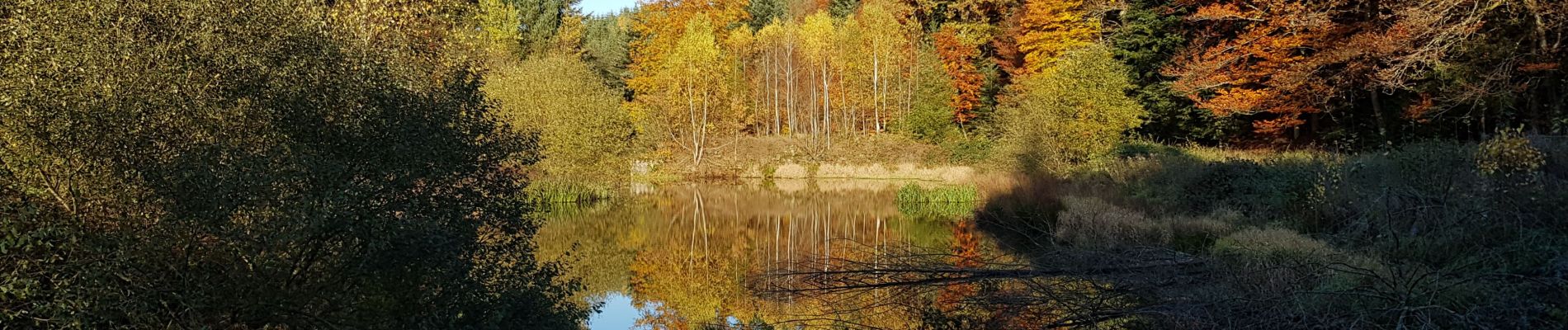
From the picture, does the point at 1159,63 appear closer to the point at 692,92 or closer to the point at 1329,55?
the point at 1329,55

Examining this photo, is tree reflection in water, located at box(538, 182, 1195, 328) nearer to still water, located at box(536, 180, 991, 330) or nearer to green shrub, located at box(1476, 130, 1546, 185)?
still water, located at box(536, 180, 991, 330)

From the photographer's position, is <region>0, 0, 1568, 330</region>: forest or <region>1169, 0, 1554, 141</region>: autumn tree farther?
<region>1169, 0, 1554, 141</region>: autumn tree

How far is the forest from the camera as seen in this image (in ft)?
17.9

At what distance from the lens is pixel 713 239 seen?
82.1 feet

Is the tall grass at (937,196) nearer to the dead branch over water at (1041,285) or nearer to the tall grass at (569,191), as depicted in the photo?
the tall grass at (569,191)

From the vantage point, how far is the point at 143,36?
909 centimetres

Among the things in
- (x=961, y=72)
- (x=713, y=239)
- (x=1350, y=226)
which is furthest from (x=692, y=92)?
(x=1350, y=226)

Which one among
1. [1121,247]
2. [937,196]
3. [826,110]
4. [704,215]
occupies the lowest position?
[704,215]

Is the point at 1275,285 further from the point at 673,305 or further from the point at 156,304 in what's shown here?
the point at 673,305

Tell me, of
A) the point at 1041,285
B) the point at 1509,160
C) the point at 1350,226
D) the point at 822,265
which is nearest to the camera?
the point at 1041,285

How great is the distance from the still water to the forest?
8.2 inches

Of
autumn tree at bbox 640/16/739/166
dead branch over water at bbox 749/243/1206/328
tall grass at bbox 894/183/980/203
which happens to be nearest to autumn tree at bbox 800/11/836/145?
autumn tree at bbox 640/16/739/166

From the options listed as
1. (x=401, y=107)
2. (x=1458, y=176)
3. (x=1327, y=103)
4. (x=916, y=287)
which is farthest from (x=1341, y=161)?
(x=401, y=107)

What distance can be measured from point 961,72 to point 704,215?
1976cm
